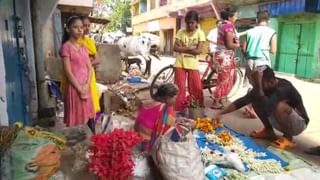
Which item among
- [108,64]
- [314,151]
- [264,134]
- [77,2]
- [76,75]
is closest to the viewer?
[76,75]

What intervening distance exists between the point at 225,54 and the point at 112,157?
395 centimetres

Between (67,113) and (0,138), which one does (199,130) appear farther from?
(0,138)

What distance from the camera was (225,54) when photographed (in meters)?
6.12

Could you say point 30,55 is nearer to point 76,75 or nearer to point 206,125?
point 76,75

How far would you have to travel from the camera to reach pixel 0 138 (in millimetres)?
2455

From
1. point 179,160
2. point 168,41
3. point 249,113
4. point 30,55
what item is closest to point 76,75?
point 179,160

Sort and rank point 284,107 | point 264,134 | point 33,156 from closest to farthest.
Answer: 1. point 33,156
2. point 284,107
3. point 264,134

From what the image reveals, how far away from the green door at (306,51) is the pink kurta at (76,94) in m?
10.2

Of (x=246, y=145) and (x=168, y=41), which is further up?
(x=168, y=41)

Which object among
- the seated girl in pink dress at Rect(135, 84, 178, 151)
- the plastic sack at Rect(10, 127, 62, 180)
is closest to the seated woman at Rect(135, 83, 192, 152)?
the seated girl in pink dress at Rect(135, 84, 178, 151)

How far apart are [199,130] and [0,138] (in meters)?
2.83

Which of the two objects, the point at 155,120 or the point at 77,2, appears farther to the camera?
the point at 77,2

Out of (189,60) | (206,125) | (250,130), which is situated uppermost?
(189,60)

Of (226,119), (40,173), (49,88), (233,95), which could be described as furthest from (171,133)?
(233,95)
